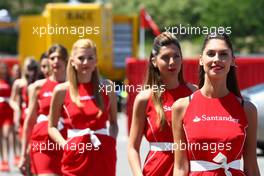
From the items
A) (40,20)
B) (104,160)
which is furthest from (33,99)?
(40,20)

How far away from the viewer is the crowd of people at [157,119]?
588 cm

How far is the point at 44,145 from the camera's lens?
10117 mm

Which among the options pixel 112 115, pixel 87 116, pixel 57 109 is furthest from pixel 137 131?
pixel 57 109

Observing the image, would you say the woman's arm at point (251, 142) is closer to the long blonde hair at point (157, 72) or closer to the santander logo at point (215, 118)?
the santander logo at point (215, 118)

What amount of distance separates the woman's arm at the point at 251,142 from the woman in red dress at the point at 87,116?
2429 mm

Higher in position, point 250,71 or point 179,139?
point 179,139

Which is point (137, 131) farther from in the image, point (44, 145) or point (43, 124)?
point (43, 124)

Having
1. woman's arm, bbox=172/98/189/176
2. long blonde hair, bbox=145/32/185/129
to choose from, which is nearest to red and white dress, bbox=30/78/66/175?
long blonde hair, bbox=145/32/185/129

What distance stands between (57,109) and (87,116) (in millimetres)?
375

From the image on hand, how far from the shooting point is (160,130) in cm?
711

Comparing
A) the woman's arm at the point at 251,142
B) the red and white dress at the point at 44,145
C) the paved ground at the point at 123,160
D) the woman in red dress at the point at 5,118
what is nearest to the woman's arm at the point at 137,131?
the woman's arm at the point at 251,142

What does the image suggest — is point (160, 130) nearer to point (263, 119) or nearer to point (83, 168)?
point (83, 168)

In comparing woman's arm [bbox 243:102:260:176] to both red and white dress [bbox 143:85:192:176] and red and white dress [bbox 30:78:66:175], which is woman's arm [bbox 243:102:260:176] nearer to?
red and white dress [bbox 143:85:192:176]

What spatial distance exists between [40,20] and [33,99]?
2069cm
